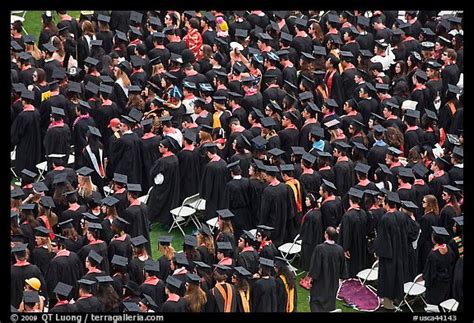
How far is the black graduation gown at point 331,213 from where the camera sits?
19.6 meters

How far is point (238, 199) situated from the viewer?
66.3ft

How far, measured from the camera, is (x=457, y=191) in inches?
770

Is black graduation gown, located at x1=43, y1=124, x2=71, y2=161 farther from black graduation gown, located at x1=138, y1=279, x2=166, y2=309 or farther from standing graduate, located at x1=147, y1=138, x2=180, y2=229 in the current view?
black graduation gown, located at x1=138, y1=279, x2=166, y2=309

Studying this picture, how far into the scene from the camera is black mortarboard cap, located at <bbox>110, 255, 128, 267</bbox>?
705 inches

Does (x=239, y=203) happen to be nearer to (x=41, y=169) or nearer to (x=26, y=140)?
(x=41, y=169)

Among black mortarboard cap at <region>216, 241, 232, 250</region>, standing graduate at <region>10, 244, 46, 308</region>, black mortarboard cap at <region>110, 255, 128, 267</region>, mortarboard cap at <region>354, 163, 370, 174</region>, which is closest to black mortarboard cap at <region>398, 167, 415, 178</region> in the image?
mortarboard cap at <region>354, 163, 370, 174</region>

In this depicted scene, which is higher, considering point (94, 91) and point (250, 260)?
point (94, 91)

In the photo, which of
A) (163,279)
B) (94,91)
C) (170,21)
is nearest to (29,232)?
(163,279)

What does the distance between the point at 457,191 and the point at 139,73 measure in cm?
645

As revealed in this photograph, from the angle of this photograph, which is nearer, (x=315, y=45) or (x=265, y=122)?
(x=265, y=122)

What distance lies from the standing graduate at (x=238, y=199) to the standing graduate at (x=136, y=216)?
1.32 m

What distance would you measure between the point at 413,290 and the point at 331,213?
161cm

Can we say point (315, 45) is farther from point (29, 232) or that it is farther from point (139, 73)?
point (29, 232)

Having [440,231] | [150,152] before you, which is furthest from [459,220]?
[150,152]
